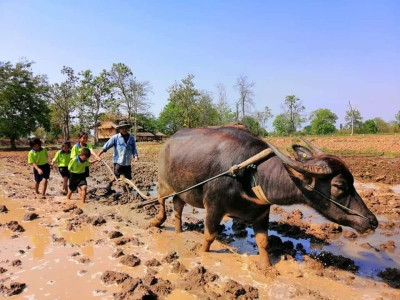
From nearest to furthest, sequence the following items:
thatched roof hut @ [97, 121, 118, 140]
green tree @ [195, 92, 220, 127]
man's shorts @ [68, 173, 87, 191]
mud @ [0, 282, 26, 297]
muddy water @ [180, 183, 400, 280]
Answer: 1. mud @ [0, 282, 26, 297]
2. muddy water @ [180, 183, 400, 280]
3. man's shorts @ [68, 173, 87, 191]
4. green tree @ [195, 92, 220, 127]
5. thatched roof hut @ [97, 121, 118, 140]

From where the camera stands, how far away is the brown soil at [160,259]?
146 inches

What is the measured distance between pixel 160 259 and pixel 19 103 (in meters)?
37.3

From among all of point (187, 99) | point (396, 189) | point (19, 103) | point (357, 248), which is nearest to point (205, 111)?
point (187, 99)

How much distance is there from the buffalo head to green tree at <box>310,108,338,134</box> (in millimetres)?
79179

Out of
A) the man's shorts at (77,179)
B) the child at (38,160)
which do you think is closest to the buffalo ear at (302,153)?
the man's shorts at (77,179)

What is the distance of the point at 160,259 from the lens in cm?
471

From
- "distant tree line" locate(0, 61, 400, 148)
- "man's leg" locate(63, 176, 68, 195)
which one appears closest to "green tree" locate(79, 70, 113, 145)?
"distant tree line" locate(0, 61, 400, 148)

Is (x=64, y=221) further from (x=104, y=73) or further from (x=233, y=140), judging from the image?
(x=104, y=73)

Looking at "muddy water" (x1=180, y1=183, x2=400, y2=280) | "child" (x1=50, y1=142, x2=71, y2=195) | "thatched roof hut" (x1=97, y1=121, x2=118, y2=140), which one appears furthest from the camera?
"thatched roof hut" (x1=97, y1=121, x2=118, y2=140)

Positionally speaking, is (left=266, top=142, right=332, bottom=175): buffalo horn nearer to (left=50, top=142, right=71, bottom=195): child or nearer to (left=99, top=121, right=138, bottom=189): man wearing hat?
(left=99, top=121, right=138, bottom=189): man wearing hat

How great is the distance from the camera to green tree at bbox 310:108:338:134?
262 ft

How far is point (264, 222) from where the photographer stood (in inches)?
176

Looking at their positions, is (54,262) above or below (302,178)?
below

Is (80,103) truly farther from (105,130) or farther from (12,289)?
(12,289)
